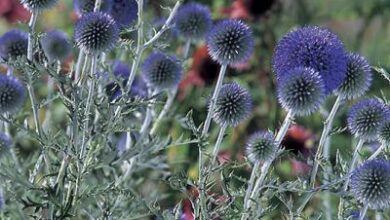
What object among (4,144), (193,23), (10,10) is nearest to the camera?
(4,144)

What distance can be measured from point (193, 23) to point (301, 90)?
0.88m

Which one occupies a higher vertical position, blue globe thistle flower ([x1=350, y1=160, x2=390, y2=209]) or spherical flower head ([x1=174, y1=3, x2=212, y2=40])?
spherical flower head ([x1=174, y1=3, x2=212, y2=40])

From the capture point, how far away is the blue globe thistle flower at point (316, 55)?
7.63 feet

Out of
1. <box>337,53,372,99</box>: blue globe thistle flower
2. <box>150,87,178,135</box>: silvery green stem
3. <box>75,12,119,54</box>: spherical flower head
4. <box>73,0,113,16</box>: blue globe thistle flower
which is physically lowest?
<box>150,87,178,135</box>: silvery green stem

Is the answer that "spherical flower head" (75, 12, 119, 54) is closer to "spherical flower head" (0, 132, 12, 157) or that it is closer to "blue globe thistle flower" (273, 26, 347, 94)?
"spherical flower head" (0, 132, 12, 157)

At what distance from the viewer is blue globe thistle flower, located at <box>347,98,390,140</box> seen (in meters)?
2.50

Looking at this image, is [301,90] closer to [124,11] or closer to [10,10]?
[124,11]

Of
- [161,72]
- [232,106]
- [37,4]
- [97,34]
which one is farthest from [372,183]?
[37,4]

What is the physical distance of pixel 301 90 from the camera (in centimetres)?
238

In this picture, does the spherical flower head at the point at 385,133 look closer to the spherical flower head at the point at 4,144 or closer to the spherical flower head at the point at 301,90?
the spherical flower head at the point at 301,90

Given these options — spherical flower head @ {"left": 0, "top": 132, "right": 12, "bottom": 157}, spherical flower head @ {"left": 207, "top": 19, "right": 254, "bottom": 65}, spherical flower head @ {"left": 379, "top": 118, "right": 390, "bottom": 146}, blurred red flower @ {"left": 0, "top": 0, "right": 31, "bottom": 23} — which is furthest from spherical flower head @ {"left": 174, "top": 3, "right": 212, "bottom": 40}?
blurred red flower @ {"left": 0, "top": 0, "right": 31, "bottom": 23}

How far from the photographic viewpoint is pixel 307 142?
3861 mm

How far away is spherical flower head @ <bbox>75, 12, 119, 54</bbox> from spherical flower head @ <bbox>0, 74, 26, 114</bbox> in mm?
297

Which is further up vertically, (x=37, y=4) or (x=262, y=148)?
(x=37, y=4)
